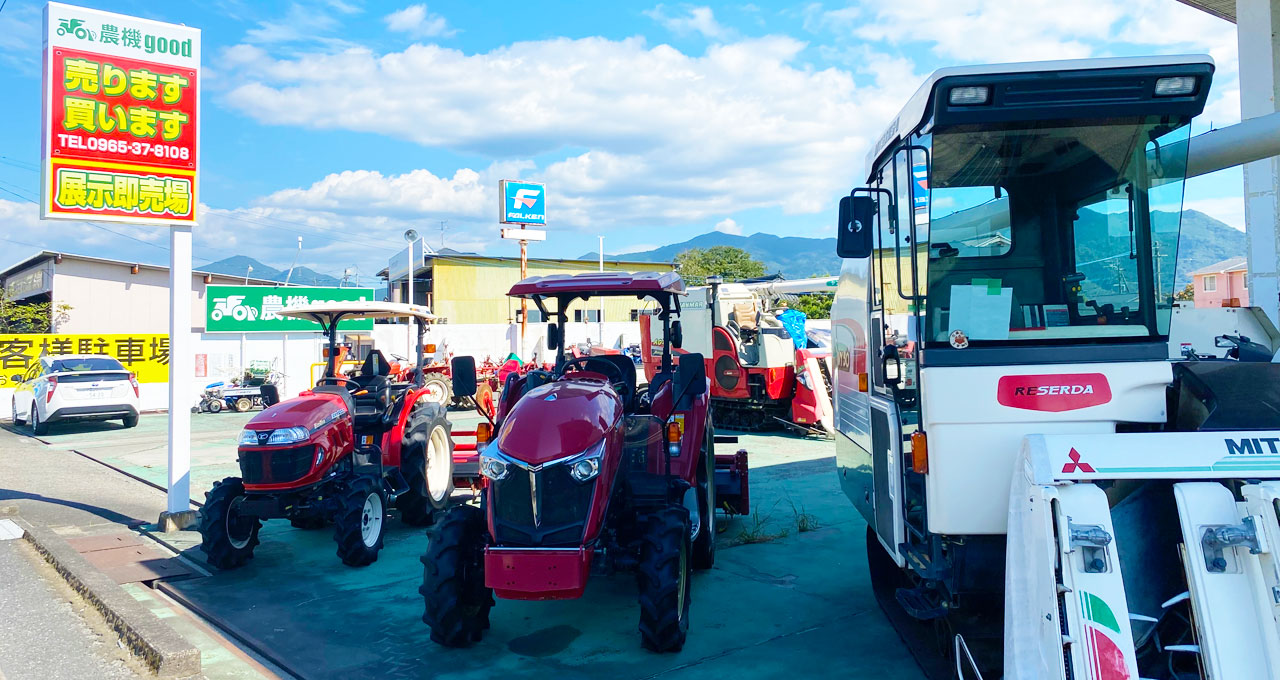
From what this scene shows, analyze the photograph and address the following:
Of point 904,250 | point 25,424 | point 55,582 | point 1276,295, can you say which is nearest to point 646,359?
point 1276,295

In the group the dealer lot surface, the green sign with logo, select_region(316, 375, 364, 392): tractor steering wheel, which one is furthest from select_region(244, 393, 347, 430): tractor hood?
the green sign with logo

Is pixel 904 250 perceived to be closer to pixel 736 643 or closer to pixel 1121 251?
pixel 1121 251

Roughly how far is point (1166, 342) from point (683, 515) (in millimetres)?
2600

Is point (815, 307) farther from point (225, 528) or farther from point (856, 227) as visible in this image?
point (856, 227)

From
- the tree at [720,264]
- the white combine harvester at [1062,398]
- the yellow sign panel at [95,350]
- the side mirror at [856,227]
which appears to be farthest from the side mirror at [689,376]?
the tree at [720,264]

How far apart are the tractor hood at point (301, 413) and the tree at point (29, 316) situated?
26739 mm

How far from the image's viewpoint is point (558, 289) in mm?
5969

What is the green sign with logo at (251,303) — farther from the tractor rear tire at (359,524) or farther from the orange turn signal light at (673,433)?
the orange turn signal light at (673,433)

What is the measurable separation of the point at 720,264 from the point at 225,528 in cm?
5410

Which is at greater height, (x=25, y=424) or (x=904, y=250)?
(x=904, y=250)

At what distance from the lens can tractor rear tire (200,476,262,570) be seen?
21.4ft

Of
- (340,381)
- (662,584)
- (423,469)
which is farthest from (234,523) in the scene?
(662,584)

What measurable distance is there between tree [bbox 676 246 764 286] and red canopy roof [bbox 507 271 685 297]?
50450mm

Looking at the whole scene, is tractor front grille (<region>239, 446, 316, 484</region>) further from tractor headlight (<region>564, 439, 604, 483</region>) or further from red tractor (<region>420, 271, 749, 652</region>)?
tractor headlight (<region>564, 439, 604, 483</region>)
